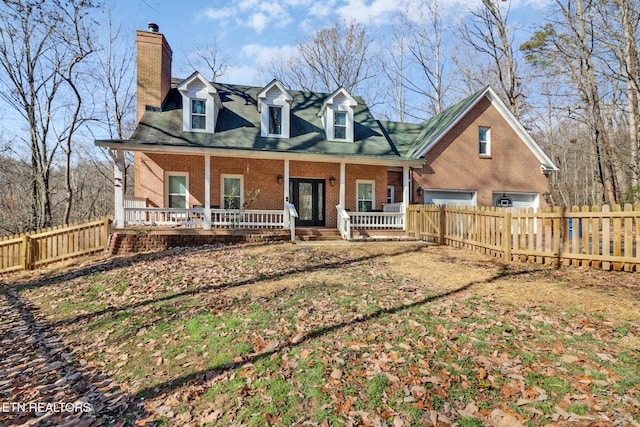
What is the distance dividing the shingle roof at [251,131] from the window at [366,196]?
1.73 meters

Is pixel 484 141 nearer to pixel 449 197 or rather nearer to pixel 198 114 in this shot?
pixel 449 197

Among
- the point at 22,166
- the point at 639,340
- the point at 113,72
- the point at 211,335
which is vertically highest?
the point at 113,72

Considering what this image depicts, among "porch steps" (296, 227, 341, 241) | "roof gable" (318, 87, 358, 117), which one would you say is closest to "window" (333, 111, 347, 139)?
"roof gable" (318, 87, 358, 117)

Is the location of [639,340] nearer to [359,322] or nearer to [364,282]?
[359,322]

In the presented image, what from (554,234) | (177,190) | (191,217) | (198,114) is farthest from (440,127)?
(177,190)

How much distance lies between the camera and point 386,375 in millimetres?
3299

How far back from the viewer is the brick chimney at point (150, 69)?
13.8m

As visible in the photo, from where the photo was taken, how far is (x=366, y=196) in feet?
50.1

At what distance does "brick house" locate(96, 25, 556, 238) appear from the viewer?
12.4 meters

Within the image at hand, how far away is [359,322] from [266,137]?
10799 millimetres

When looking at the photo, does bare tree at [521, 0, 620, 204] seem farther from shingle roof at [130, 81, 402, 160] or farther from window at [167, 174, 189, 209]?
window at [167, 174, 189, 209]

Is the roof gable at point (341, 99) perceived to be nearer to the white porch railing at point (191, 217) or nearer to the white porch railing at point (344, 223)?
the white porch railing at point (344, 223)

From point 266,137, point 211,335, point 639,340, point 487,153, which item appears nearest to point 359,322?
point 211,335

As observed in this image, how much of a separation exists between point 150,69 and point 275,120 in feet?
18.7
